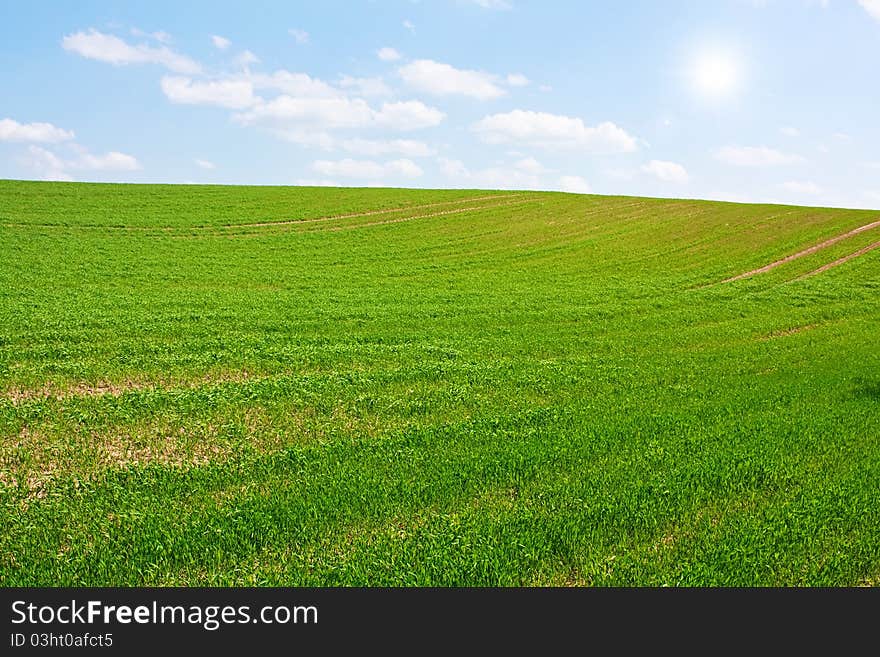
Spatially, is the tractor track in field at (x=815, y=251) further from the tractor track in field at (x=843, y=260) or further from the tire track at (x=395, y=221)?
the tire track at (x=395, y=221)

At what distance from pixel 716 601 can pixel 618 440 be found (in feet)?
12.8

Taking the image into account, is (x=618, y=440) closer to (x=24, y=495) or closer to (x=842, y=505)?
(x=842, y=505)

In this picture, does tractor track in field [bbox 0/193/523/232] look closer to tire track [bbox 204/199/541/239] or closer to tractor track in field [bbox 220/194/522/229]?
tractor track in field [bbox 220/194/522/229]

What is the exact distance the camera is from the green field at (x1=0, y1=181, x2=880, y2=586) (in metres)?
6.38

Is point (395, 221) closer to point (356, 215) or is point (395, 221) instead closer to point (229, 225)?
point (356, 215)

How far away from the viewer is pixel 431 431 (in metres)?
9.86

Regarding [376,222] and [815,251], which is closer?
[815,251]

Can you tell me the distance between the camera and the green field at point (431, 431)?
6.38 meters

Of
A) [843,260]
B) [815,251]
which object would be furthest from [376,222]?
[843,260]

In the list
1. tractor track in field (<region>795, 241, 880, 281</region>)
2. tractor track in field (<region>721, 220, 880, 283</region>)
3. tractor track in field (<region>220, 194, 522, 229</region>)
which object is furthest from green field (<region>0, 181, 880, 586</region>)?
tractor track in field (<region>220, 194, 522, 229</region>)

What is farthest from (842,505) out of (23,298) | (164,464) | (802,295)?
(23,298)

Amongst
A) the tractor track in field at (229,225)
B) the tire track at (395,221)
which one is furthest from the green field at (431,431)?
the tractor track in field at (229,225)

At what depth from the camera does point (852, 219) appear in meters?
46.2

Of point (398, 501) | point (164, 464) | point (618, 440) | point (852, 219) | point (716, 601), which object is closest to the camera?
point (716, 601)
